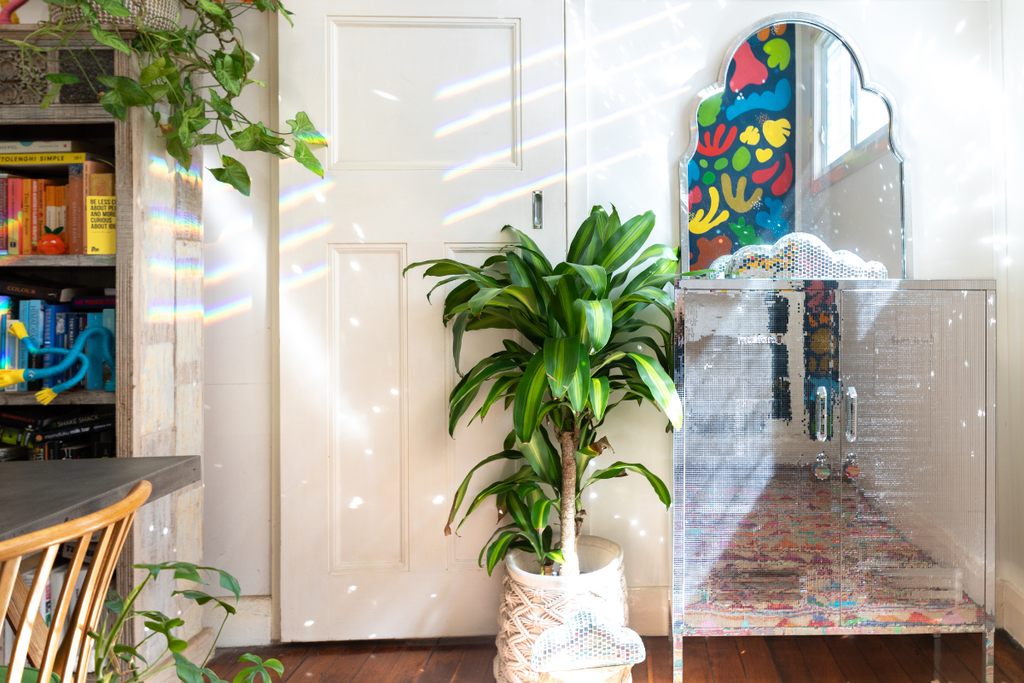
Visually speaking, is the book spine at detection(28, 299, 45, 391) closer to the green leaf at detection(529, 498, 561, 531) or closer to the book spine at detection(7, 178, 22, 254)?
the book spine at detection(7, 178, 22, 254)

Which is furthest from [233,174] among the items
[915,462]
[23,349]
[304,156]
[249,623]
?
[915,462]

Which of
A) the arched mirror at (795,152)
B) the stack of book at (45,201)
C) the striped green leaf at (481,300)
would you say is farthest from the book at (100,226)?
the arched mirror at (795,152)

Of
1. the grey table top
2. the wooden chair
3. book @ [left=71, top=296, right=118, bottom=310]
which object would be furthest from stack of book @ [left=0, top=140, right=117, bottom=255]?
the wooden chair

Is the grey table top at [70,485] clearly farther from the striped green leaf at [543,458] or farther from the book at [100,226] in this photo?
the striped green leaf at [543,458]

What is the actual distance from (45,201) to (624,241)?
5.23ft

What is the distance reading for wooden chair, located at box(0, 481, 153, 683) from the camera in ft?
2.12

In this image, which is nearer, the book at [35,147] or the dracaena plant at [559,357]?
the dracaena plant at [559,357]

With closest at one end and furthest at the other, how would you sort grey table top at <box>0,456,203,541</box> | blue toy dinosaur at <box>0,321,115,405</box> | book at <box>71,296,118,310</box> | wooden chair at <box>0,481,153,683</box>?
wooden chair at <box>0,481,153,683</box> → grey table top at <box>0,456,203,541</box> → blue toy dinosaur at <box>0,321,115,405</box> → book at <box>71,296,118,310</box>

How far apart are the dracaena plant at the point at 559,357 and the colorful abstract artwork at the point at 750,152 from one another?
1.07 ft

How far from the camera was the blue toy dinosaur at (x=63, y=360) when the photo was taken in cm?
158

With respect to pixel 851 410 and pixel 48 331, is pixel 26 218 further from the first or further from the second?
pixel 851 410

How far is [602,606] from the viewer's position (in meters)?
1.60

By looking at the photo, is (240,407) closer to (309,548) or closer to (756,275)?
(309,548)

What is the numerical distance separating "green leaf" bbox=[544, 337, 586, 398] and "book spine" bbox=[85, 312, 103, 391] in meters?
1.24
